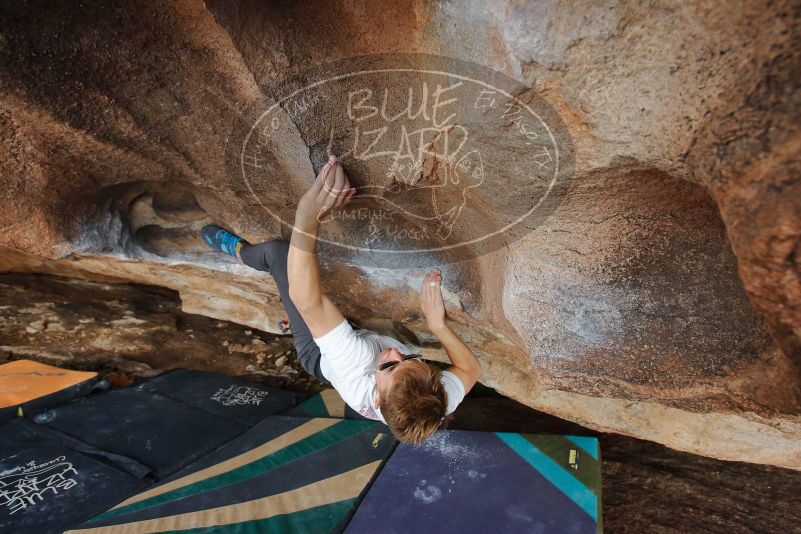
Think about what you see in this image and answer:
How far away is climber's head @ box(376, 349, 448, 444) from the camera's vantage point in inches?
50.9

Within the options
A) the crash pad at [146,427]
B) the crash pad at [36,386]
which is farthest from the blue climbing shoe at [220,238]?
the crash pad at [36,386]

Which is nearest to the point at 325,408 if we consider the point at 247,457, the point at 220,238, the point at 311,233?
the point at 247,457

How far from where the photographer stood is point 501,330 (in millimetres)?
1682

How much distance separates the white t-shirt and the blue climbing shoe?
0.68 metres

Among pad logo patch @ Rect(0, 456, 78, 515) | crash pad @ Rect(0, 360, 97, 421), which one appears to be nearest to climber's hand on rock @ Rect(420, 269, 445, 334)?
pad logo patch @ Rect(0, 456, 78, 515)

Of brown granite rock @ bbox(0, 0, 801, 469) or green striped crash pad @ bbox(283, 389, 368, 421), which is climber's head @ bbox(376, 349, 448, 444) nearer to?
brown granite rock @ bbox(0, 0, 801, 469)

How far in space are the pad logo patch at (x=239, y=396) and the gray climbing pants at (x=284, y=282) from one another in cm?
119

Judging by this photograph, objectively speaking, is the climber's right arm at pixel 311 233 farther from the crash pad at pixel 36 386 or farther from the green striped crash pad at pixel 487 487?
the crash pad at pixel 36 386

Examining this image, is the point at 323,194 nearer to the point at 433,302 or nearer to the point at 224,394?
the point at 433,302

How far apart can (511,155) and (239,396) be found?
2350 mm

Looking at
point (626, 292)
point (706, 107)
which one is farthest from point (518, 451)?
point (706, 107)

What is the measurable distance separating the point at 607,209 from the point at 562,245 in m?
0.16

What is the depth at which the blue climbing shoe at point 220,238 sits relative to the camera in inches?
75.7

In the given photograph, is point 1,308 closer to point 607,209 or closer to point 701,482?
point 607,209
